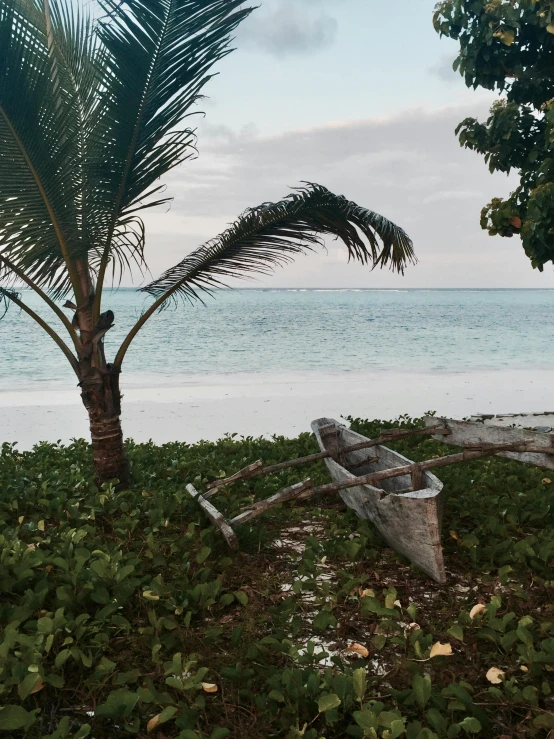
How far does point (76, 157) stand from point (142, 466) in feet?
10.8

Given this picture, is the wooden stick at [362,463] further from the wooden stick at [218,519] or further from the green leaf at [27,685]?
the green leaf at [27,685]

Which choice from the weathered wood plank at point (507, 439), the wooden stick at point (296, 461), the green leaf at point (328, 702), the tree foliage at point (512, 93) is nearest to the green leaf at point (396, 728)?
the green leaf at point (328, 702)

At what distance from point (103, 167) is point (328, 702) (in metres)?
4.23

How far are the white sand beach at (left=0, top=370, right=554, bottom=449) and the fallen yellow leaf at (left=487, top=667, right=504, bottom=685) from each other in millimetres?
7485

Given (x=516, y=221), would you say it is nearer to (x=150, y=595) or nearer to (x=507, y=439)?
(x=507, y=439)

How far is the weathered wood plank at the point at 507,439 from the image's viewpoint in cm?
481

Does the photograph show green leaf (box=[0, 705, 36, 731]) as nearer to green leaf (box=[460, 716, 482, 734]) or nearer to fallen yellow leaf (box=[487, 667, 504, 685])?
green leaf (box=[460, 716, 482, 734])

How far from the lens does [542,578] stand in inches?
164

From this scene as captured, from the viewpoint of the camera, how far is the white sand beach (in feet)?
37.8

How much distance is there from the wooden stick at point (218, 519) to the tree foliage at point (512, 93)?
4.53 metres

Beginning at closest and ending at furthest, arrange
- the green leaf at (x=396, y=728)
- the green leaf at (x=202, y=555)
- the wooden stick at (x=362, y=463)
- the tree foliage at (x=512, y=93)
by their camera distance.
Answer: the green leaf at (x=396, y=728), the green leaf at (x=202, y=555), the wooden stick at (x=362, y=463), the tree foliage at (x=512, y=93)

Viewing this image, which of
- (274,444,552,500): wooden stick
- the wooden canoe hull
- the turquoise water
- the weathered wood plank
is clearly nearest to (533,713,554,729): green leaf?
the wooden canoe hull

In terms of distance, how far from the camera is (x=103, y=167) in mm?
5180

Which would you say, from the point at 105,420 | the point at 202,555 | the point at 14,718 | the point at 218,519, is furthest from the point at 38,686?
the point at 105,420
